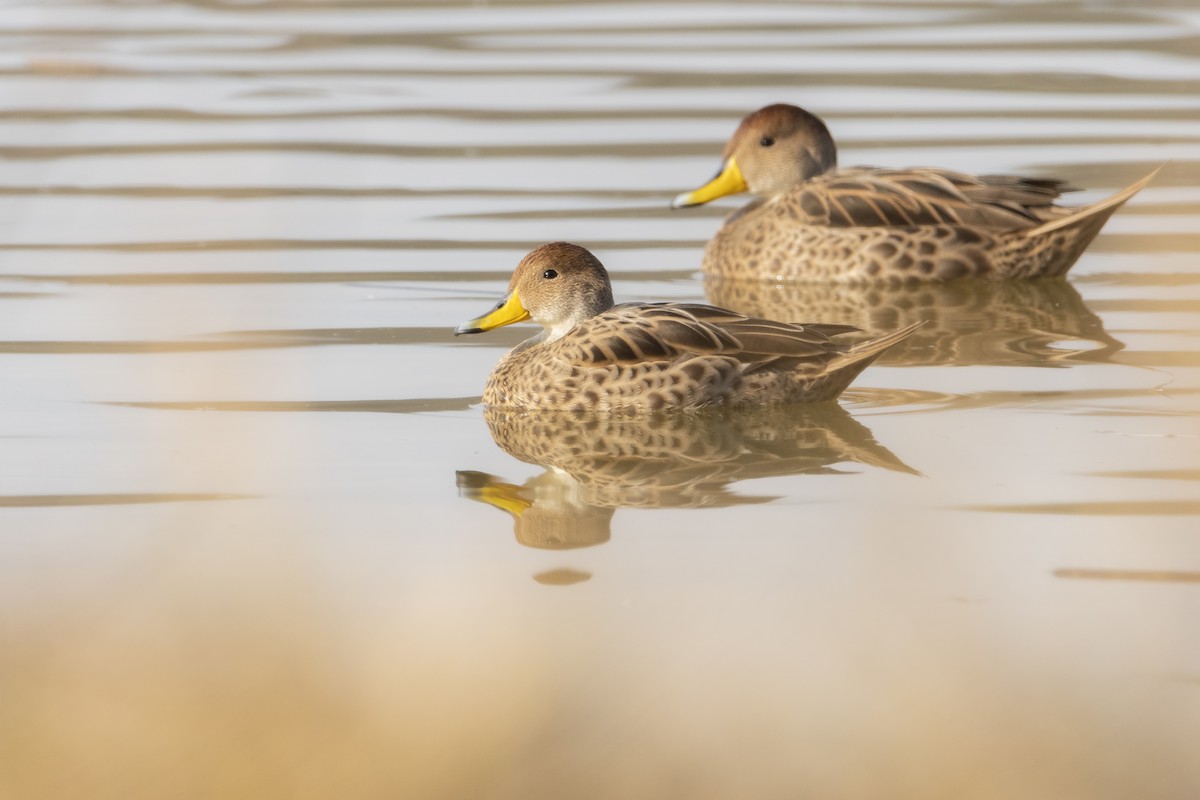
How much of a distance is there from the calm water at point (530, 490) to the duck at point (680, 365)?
131mm

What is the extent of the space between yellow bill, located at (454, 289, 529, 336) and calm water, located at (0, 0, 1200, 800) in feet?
0.70

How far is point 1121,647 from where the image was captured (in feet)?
16.1

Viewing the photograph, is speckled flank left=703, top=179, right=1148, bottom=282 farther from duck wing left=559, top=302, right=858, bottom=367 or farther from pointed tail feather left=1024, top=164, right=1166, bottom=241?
duck wing left=559, top=302, right=858, bottom=367

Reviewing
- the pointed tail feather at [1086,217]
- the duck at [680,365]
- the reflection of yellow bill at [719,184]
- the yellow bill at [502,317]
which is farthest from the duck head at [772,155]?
the duck at [680,365]

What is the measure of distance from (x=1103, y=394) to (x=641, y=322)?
5.57 ft

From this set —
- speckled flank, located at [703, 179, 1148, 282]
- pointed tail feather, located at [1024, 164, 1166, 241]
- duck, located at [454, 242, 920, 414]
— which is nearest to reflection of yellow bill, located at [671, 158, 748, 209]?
speckled flank, located at [703, 179, 1148, 282]

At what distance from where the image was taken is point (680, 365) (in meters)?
7.32

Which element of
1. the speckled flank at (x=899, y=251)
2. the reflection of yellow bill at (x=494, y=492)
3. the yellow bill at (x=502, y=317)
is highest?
the speckled flank at (x=899, y=251)

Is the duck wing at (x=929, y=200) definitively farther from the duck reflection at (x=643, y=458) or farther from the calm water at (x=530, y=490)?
the duck reflection at (x=643, y=458)

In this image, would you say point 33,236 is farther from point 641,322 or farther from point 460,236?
point 641,322

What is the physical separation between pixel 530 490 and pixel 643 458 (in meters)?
0.51

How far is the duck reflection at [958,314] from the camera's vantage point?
8.24 metres

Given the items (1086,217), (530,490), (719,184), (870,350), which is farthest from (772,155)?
(530,490)

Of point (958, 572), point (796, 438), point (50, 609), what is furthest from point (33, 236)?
point (958, 572)
